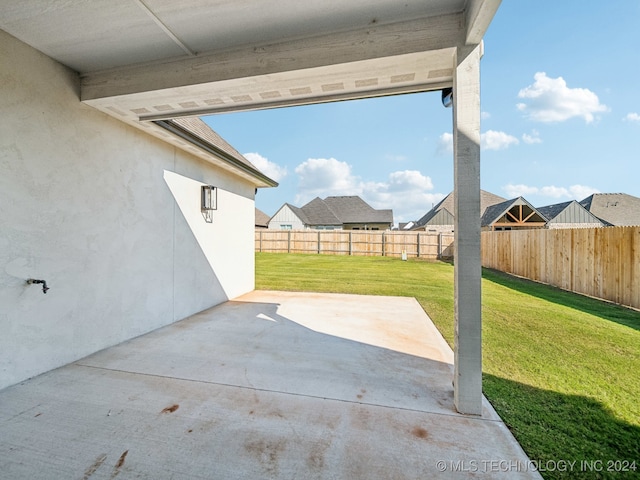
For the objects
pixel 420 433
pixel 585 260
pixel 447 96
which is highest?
pixel 447 96

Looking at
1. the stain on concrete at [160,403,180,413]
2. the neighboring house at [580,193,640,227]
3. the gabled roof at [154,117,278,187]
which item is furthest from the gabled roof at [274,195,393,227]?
the stain on concrete at [160,403,180,413]

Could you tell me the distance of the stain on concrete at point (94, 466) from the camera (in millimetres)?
1689

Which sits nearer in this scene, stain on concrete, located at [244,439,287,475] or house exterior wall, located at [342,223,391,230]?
stain on concrete, located at [244,439,287,475]

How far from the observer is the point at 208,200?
5.60m

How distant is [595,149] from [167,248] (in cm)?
1381

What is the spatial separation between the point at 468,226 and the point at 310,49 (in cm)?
209

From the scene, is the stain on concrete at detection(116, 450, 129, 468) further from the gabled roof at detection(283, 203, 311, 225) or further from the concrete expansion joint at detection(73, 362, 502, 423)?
the gabled roof at detection(283, 203, 311, 225)

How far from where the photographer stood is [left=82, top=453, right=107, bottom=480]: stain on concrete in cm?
169

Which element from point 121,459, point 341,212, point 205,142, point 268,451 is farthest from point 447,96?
point 341,212

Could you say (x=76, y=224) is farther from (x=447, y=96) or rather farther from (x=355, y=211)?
(x=355, y=211)

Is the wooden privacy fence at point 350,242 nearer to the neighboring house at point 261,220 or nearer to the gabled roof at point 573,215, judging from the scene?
the gabled roof at point 573,215

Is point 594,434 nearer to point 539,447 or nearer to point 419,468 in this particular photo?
point 539,447

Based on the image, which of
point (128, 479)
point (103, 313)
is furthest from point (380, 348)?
point (103, 313)

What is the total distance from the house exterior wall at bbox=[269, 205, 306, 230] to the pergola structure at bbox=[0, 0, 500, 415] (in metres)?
26.8
